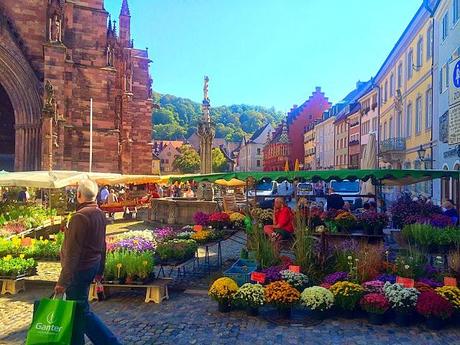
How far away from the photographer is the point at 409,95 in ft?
91.4

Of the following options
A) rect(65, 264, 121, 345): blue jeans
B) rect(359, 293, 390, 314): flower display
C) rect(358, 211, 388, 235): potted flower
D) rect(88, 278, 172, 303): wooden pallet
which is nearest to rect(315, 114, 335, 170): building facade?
rect(358, 211, 388, 235): potted flower

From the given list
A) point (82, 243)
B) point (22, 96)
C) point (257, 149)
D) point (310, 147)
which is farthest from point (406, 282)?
point (257, 149)

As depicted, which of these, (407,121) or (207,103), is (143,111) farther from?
(407,121)

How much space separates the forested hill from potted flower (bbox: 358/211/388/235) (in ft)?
389

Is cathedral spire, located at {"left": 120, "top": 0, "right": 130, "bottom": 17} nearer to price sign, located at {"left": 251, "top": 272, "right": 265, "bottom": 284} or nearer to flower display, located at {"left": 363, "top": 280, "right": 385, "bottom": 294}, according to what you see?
price sign, located at {"left": 251, "top": 272, "right": 265, "bottom": 284}

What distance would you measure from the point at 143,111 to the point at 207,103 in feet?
46.2

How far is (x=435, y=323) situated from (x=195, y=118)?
4902 inches

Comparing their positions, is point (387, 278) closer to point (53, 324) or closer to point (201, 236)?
point (201, 236)

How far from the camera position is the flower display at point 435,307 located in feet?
20.4

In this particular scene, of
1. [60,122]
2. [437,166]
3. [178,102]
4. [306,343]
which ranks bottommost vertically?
[306,343]

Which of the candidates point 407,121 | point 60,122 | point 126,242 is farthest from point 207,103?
point 126,242

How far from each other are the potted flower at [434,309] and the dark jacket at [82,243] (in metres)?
4.37

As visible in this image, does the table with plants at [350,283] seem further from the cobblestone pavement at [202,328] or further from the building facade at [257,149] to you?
the building facade at [257,149]

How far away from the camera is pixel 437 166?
69.9ft
